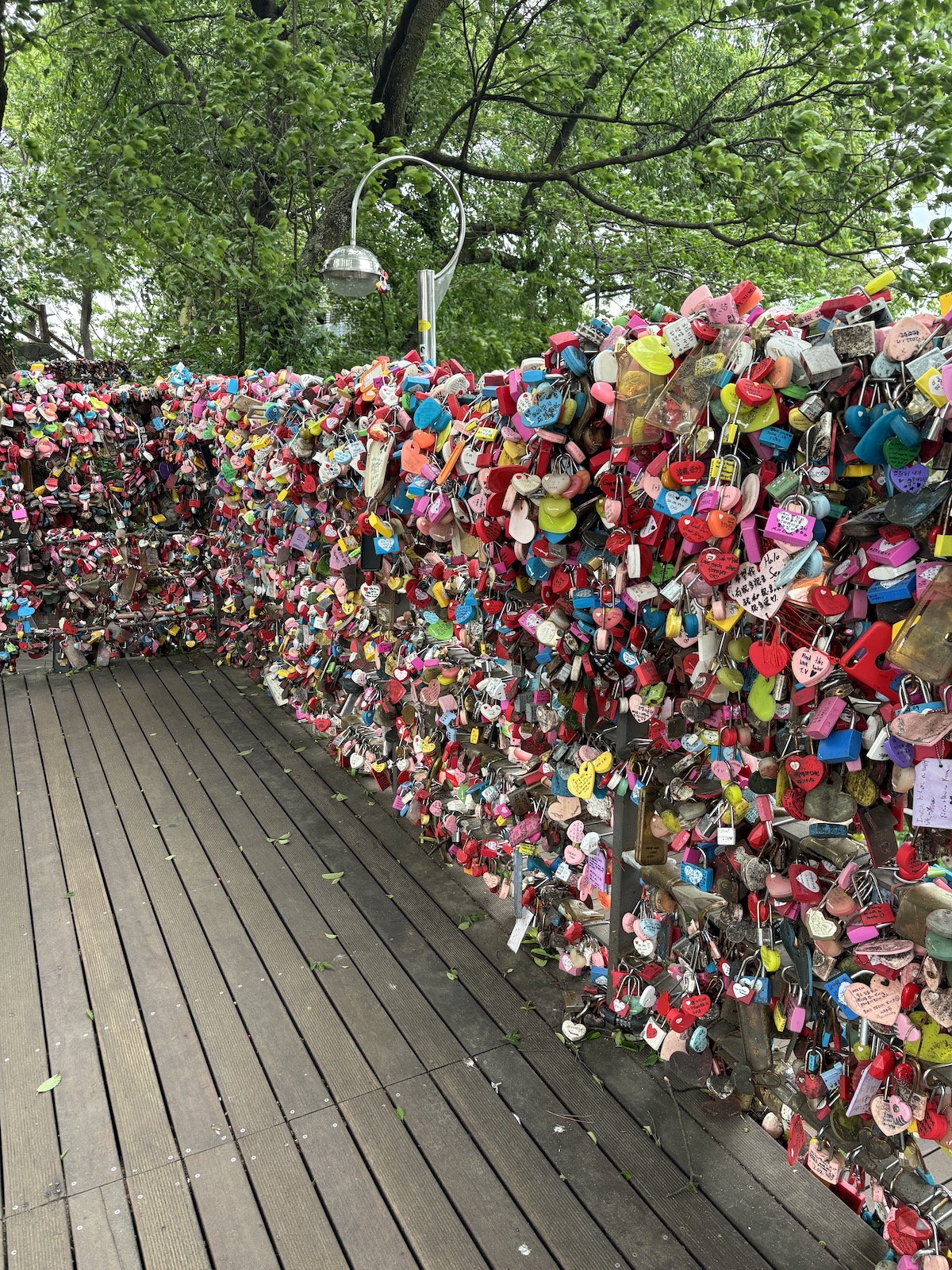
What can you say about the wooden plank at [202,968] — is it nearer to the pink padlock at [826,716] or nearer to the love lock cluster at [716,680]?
the love lock cluster at [716,680]

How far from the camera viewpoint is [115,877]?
11.1 feet

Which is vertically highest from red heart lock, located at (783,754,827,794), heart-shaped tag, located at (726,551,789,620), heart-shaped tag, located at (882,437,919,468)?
heart-shaped tag, located at (882,437,919,468)

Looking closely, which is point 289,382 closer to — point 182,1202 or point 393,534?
point 393,534

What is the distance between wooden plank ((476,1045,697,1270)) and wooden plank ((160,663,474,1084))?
0.14m

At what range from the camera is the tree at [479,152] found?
7.34 metres

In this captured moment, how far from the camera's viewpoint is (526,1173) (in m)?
2.06

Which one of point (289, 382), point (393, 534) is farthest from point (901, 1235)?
point (289, 382)

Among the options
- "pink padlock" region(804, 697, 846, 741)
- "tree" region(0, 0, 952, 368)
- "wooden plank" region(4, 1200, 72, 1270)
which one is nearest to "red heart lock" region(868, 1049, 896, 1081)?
"pink padlock" region(804, 697, 846, 741)

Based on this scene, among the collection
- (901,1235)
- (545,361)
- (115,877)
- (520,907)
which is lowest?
(115,877)

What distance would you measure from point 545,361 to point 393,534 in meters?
1.28

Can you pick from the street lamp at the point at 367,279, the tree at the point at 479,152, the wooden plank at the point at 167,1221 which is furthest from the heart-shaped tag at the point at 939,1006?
the tree at the point at 479,152

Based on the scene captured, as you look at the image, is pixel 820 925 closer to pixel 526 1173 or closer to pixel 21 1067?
pixel 526 1173

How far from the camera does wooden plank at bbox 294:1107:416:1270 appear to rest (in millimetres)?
1874

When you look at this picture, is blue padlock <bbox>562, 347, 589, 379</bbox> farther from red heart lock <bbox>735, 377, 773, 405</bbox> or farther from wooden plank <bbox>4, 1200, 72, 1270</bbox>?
wooden plank <bbox>4, 1200, 72, 1270</bbox>
